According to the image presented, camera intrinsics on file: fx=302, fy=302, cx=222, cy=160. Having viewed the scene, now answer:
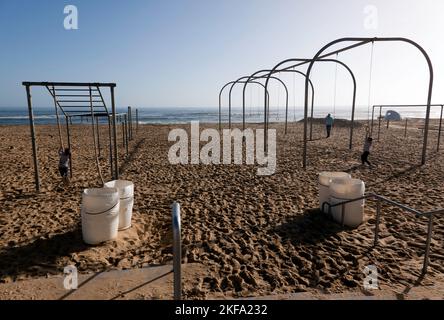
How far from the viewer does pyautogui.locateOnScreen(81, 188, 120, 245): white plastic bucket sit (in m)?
4.21

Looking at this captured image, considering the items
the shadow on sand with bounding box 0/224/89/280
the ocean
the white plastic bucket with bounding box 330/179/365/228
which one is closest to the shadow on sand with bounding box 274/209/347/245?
the white plastic bucket with bounding box 330/179/365/228

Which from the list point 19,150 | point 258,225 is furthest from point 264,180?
point 19,150

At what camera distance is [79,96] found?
23.3 ft

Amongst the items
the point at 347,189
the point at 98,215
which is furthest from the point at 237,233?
the point at 98,215

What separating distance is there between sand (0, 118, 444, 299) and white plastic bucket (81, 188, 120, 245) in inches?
5.6

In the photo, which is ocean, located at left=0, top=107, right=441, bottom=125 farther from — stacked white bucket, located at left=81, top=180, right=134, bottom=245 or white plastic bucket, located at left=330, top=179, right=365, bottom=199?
stacked white bucket, located at left=81, top=180, right=134, bottom=245

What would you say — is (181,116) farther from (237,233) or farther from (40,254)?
(40,254)

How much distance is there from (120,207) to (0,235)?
1836mm

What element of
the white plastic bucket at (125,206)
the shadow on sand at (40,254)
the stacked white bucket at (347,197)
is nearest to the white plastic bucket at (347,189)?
the stacked white bucket at (347,197)

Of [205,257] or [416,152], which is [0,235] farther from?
[416,152]

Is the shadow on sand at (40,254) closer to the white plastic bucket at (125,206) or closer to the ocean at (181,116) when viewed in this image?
the white plastic bucket at (125,206)

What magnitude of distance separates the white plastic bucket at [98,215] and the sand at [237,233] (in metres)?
0.14

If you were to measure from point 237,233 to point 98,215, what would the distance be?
2076 mm
